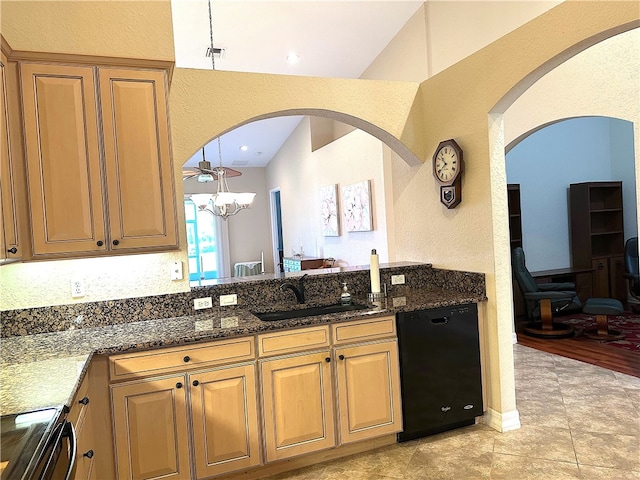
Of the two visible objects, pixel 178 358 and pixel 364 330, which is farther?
pixel 364 330

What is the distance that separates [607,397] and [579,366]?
77 centimetres

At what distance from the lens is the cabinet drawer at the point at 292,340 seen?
2.56m

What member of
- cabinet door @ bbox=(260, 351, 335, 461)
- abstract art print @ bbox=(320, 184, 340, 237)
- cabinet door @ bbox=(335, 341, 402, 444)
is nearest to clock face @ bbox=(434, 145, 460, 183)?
cabinet door @ bbox=(335, 341, 402, 444)

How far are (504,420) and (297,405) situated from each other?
1428 mm

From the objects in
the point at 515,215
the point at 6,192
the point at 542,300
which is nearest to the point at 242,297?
the point at 6,192

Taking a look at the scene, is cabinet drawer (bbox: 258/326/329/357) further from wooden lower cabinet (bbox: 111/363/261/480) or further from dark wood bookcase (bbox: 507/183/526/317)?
dark wood bookcase (bbox: 507/183/526/317)

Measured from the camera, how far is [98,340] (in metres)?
2.38

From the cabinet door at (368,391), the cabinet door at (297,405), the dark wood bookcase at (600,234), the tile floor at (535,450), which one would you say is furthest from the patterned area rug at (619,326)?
the cabinet door at (297,405)

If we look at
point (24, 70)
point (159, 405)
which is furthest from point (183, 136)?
point (159, 405)

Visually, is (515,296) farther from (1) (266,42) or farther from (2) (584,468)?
(1) (266,42)

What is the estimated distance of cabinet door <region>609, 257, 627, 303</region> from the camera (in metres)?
6.77

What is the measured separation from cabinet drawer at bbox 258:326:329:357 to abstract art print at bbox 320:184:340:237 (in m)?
4.40

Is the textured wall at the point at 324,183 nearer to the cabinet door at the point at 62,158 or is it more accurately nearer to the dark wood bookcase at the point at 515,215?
the dark wood bookcase at the point at 515,215

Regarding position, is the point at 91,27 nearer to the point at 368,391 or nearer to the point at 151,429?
the point at 151,429
